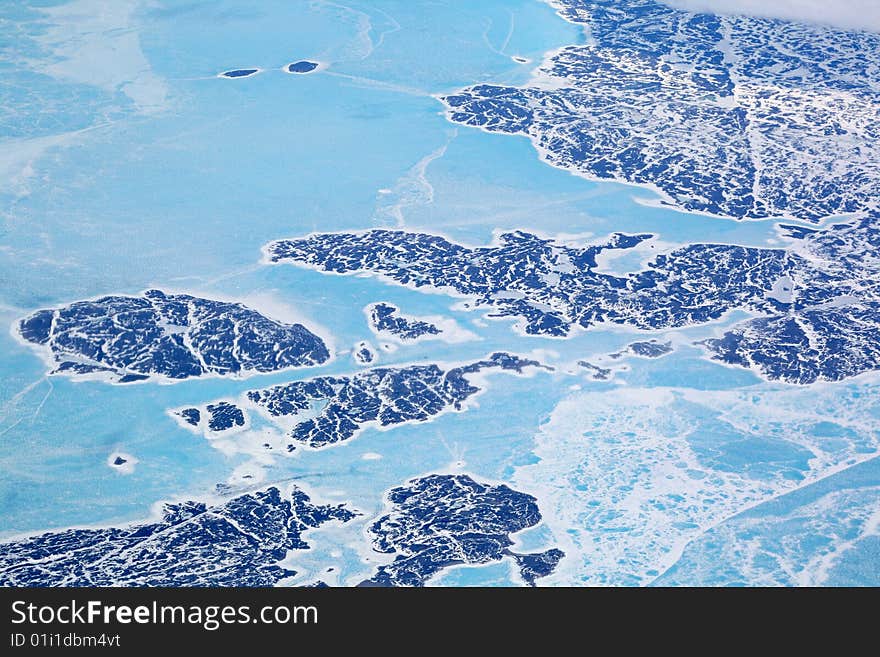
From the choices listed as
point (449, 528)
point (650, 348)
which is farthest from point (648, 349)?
point (449, 528)

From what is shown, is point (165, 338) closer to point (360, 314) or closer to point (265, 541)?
point (360, 314)

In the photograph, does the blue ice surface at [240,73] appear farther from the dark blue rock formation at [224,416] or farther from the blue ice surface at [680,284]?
the dark blue rock formation at [224,416]

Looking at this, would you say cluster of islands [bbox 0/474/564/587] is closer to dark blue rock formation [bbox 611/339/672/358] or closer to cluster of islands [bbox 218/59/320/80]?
dark blue rock formation [bbox 611/339/672/358]

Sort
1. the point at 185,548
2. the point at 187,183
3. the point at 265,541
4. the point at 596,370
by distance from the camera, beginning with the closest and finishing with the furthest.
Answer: the point at 185,548
the point at 265,541
the point at 596,370
the point at 187,183

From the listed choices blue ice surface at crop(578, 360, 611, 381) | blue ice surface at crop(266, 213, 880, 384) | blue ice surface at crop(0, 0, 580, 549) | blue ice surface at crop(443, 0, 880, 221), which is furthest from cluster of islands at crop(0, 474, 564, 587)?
blue ice surface at crop(443, 0, 880, 221)

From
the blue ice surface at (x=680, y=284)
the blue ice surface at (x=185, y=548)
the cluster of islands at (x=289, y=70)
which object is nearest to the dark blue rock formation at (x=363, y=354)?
the blue ice surface at (x=680, y=284)
